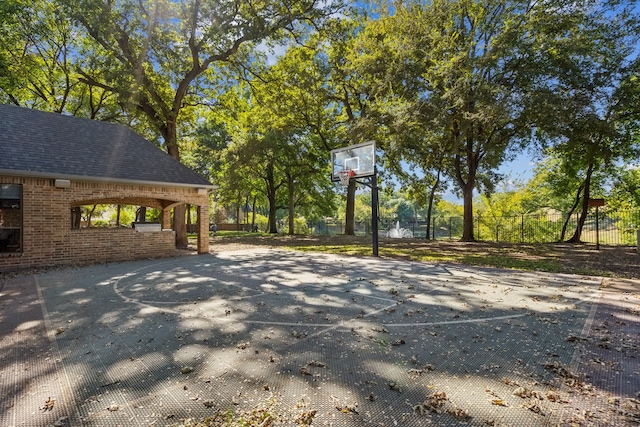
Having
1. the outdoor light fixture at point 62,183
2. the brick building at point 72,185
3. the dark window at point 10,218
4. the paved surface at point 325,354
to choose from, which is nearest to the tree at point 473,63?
the paved surface at point 325,354

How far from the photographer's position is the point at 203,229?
Answer: 40.2ft

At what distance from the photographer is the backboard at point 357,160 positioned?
1208 centimetres

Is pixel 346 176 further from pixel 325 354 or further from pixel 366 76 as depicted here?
pixel 325 354

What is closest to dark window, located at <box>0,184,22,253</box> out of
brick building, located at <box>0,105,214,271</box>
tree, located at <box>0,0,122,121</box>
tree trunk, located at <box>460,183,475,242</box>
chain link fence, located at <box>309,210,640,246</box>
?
brick building, located at <box>0,105,214,271</box>

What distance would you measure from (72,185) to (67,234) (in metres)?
1.45

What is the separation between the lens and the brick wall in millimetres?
8578

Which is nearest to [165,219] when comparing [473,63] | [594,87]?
[473,63]

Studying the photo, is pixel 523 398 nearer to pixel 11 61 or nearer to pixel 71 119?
pixel 71 119

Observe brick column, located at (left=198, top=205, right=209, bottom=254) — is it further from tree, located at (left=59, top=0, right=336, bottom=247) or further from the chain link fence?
the chain link fence

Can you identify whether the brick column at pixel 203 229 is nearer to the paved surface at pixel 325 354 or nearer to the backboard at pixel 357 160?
the backboard at pixel 357 160

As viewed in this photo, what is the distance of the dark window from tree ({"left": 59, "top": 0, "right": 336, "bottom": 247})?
6.28 m

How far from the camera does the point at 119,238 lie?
34.1 ft

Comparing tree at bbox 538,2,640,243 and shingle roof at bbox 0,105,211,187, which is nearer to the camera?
shingle roof at bbox 0,105,211,187

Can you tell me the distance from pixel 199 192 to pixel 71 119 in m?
5.42
